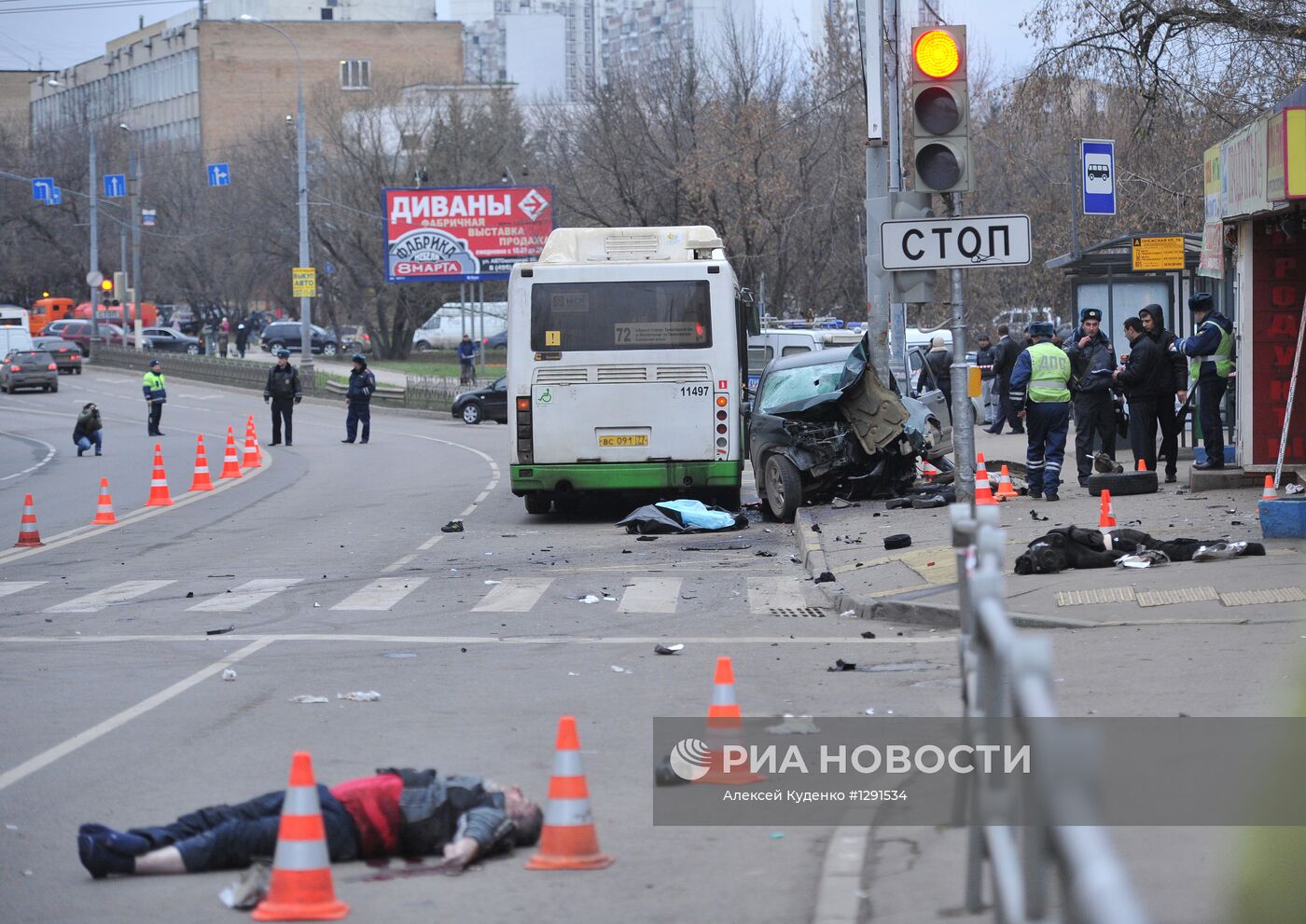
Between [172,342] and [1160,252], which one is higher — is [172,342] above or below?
above

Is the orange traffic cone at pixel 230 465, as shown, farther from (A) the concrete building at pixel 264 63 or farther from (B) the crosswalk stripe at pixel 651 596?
(A) the concrete building at pixel 264 63

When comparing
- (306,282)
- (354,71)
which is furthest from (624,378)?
(354,71)

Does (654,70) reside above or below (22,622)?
above

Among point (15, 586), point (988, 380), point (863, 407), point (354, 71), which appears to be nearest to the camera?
point (15, 586)

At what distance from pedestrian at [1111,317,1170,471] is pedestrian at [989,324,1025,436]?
26.1 ft

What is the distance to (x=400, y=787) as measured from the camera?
5.98m

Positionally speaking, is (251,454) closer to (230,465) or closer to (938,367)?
(230,465)

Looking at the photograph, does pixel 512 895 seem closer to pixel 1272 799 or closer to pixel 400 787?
pixel 400 787

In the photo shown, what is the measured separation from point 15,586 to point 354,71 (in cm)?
10349

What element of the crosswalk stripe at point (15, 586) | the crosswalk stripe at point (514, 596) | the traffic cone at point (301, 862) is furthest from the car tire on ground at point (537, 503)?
the traffic cone at point (301, 862)

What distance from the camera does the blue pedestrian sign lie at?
2355cm

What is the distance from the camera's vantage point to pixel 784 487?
62.1ft

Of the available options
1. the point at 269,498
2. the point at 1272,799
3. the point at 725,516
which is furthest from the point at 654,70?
the point at 1272,799

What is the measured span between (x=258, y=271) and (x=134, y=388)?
23.8 meters
